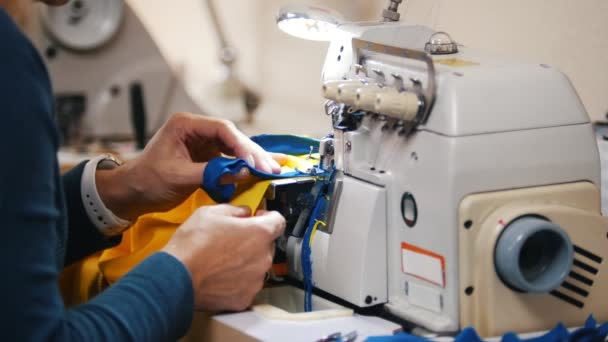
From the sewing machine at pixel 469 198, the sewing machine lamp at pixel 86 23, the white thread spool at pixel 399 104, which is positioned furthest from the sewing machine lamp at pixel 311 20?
the sewing machine lamp at pixel 86 23

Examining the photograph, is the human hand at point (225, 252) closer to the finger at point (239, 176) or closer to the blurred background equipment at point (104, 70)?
the finger at point (239, 176)

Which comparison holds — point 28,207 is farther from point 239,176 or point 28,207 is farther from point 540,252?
point 540,252

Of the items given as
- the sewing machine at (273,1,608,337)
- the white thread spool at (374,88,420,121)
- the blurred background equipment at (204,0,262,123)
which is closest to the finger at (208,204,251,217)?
the sewing machine at (273,1,608,337)

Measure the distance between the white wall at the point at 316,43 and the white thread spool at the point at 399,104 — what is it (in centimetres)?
33

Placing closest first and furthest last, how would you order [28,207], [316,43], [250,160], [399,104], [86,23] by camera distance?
[28,207] < [399,104] < [250,160] < [316,43] < [86,23]

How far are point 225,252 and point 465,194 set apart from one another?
285 mm

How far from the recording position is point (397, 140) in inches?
40.0

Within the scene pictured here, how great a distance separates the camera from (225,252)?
3.43 feet

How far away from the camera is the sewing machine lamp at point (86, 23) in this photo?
3160 millimetres

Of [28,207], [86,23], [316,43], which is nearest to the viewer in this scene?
[28,207]

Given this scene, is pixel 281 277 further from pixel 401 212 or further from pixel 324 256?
pixel 401 212

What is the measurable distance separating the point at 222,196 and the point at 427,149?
305mm

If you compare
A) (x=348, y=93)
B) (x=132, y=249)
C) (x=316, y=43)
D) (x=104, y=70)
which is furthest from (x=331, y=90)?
(x=104, y=70)

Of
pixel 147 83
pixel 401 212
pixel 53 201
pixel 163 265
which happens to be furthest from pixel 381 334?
pixel 147 83
